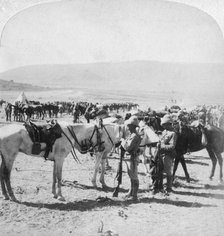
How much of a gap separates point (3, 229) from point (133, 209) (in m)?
2.76

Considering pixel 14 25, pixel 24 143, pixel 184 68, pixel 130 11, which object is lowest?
pixel 24 143

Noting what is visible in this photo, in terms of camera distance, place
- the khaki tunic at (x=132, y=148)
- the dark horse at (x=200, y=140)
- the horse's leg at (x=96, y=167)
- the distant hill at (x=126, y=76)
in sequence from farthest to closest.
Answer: the distant hill at (x=126, y=76) → the dark horse at (x=200, y=140) → the horse's leg at (x=96, y=167) → the khaki tunic at (x=132, y=148)

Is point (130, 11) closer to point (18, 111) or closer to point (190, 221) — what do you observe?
point (190, 221)

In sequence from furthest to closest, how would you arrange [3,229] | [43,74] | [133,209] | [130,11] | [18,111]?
[43,74]
[18,111]
[130,11]
[133,209]
[3,229]

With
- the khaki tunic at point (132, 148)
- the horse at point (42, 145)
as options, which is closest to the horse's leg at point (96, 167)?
the horse at point (42, 145)

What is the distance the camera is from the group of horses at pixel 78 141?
638cm

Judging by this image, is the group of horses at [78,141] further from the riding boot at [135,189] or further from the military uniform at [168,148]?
the riding boot at [135,189]

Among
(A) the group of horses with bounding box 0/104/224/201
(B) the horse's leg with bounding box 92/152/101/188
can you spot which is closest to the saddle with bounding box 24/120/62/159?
(A) the group of horses with bounding box 0/104/224/201

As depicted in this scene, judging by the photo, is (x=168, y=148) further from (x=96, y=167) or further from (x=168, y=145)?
(x=96, y=167)

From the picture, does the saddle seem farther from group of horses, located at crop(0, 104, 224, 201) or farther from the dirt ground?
the dirt ground

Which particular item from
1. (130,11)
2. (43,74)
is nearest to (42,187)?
(130,11)

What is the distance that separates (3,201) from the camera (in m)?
6.33

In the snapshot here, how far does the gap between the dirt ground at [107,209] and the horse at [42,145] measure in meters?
0.47

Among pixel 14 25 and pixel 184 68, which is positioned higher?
pixel 184 68
